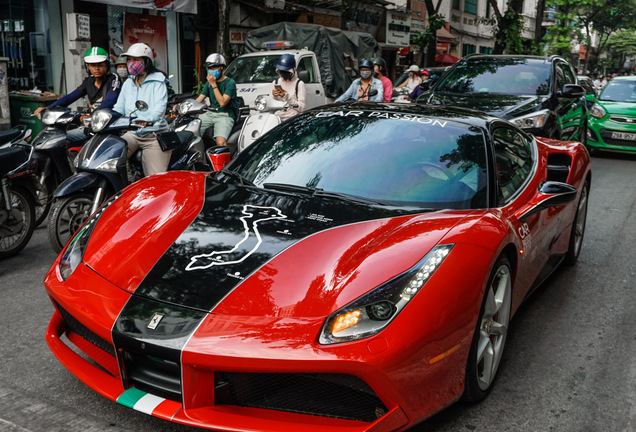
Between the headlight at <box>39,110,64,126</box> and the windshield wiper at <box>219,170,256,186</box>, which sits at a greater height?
the headlight at <box>39,110,64,126</box>

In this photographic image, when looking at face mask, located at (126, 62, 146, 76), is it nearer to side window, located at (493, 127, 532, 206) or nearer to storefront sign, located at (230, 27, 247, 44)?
side window, located at (493, 127, 532, 206)

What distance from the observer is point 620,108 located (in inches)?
517

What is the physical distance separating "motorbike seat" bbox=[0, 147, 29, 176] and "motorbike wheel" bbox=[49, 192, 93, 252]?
0.44 m

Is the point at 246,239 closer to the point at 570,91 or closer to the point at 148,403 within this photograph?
the point at 148,403

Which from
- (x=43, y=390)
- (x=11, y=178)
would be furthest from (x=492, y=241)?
(x=11, y=178)

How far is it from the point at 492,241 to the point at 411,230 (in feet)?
1.26

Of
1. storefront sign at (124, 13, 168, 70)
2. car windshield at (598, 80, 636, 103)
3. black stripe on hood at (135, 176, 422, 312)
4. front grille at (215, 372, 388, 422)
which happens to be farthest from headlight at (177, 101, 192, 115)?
car windshield at (598, 80, 636, 103)

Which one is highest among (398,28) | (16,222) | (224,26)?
(398,28)

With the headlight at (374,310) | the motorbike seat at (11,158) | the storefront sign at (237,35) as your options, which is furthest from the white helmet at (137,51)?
the storefront sign at (237,35)

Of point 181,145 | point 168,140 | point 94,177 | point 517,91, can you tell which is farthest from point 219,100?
point 517,91

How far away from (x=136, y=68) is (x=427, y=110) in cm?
296

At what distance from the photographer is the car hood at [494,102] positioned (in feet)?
28.8

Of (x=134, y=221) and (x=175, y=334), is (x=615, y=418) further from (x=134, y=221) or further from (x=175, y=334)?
(x=134, y=221)

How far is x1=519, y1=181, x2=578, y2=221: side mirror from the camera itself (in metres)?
3.87
